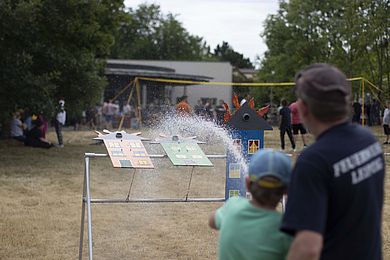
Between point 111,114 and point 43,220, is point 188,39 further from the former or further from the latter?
point 43,220

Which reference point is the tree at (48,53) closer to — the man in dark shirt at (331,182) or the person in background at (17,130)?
the person in background at (17,130)

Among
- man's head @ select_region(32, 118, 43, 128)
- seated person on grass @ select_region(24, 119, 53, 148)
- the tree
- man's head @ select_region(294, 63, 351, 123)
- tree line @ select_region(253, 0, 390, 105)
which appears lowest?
seated person on grass @ select_region(24, 119, 53, 148)

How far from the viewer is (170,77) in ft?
116

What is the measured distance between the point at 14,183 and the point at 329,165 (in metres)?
9.94

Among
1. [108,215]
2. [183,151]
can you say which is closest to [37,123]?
[108,215]

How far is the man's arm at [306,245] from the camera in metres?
2.00

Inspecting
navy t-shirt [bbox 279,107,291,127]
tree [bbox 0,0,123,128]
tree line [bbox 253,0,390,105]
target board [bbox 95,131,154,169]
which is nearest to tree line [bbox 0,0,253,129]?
tree [bbox 0,0,123,128]

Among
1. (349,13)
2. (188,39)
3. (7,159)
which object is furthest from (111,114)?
(188,39)

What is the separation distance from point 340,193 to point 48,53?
14.3 metres

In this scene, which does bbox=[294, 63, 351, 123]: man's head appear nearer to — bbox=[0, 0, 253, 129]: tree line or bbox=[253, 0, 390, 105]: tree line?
bbox=[0, 0, 253, 129]: tree line

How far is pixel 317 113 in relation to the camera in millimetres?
2105

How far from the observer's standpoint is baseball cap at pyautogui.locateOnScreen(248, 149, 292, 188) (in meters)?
2.23

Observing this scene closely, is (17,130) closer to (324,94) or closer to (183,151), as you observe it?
(183,151)

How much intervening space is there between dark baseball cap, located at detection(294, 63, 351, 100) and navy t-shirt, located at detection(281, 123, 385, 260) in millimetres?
121
